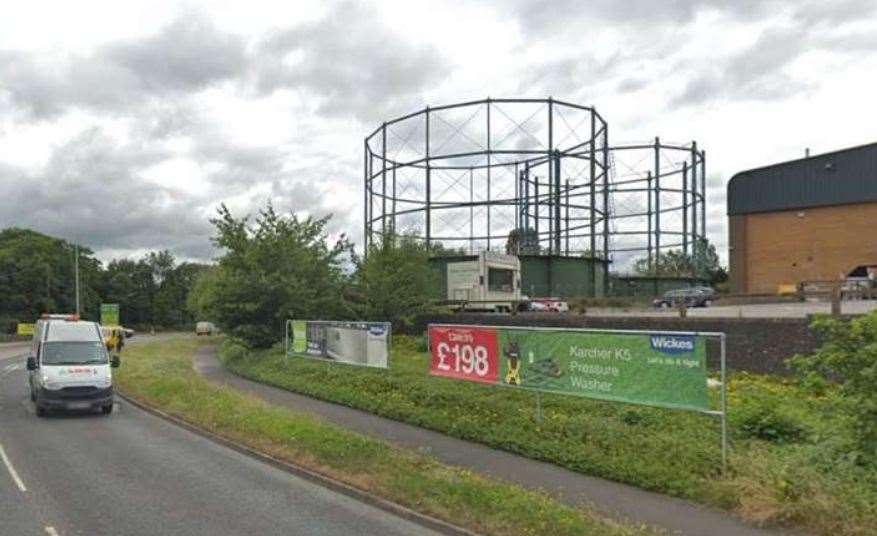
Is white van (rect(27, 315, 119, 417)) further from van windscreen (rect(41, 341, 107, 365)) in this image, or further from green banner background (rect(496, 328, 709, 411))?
green banner background (rect(496, 328, 709, 411))

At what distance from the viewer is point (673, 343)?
10148 millimetres

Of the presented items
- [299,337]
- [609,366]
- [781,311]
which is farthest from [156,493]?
Answer: [781,311]

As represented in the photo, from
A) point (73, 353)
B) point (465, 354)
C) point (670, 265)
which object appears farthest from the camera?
point (670, 265)

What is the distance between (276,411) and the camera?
15.9 m

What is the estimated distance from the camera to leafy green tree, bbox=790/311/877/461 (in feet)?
26.6

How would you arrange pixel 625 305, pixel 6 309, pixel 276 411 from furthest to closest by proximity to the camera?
pixel 6 309 < pixel 625 305 < pixel 276 411

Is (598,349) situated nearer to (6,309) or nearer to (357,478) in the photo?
(357,478)

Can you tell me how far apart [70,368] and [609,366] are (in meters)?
13.2

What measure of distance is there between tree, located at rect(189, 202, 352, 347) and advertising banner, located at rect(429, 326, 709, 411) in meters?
13.9

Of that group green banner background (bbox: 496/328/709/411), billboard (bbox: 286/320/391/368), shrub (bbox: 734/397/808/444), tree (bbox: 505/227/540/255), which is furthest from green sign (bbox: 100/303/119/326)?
shrub (bbox: 734/397/808/444)

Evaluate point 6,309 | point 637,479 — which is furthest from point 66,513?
point 6,309

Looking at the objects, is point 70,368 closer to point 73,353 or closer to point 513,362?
point 73,353

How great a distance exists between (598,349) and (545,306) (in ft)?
95.2

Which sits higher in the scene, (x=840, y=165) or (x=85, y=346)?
(x=840, y=165)
